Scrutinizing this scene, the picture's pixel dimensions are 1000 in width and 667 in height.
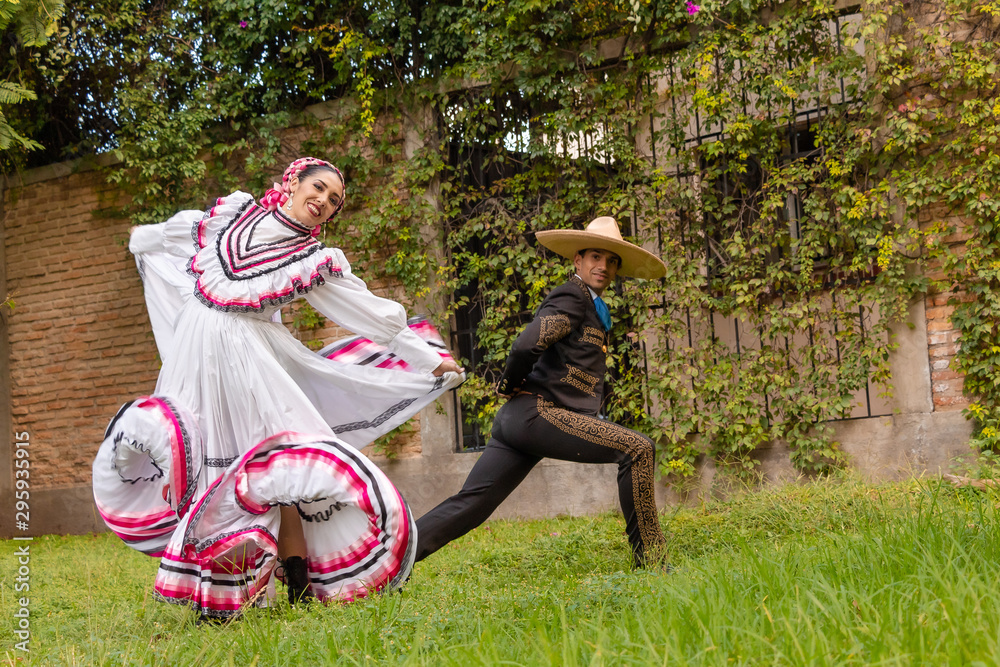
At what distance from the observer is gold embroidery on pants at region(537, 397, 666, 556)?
13.5 feet

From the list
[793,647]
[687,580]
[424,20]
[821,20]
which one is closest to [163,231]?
[687,580]

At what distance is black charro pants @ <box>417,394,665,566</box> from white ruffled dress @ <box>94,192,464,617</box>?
1.71 feet

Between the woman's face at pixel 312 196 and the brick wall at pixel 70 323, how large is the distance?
490 centimetres

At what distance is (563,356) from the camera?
14.2 ft

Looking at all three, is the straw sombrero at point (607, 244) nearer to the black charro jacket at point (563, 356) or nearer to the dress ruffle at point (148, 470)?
the black charro jacket at point (563, 356)

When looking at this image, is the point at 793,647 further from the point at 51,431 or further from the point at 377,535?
the point at 51,431

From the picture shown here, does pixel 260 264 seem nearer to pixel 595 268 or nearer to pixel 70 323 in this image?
pixel 595 268

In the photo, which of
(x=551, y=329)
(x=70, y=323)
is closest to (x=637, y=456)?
(x=551, y=329)

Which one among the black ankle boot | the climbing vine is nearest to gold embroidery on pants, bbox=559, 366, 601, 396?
the black ankle boot

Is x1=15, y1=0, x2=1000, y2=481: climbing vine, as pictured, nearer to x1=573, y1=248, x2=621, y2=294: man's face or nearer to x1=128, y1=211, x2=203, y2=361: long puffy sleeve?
x1=573, y1=248, x2=621, y2=294: man's face

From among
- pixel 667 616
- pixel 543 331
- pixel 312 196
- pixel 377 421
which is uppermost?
pixel 312 196

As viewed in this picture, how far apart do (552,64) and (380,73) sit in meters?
1.55

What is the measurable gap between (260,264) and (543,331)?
1.32m

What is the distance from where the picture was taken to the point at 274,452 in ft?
11.3
